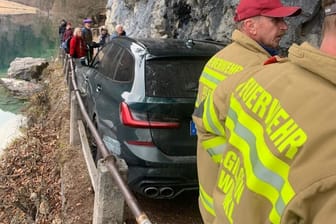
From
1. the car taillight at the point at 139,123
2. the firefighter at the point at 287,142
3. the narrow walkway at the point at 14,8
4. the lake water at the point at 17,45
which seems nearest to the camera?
the firefighter at the point at 287,142

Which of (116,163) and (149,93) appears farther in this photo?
(149,93)

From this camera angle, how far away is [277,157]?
117 cm

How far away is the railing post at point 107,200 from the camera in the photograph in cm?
338

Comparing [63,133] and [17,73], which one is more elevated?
[63,133]

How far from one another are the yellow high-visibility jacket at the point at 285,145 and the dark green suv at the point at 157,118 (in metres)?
2.70

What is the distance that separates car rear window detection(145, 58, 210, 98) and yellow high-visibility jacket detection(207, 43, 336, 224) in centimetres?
283

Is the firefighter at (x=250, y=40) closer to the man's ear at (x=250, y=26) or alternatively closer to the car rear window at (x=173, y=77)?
the man's ear at (x=250, y=26)

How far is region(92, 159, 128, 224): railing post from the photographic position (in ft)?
11.1

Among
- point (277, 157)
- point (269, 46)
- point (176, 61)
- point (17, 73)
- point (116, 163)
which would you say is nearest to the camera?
point (277, 157)

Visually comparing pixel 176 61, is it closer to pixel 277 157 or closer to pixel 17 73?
pixel 277 157

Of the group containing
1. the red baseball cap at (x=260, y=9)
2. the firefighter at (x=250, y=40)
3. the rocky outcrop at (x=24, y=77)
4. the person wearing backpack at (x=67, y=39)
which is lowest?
the rocky outcrop at (x=24, y=77)

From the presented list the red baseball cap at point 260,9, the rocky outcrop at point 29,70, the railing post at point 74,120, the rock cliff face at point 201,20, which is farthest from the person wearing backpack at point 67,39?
the red baseball cap at point 260,9

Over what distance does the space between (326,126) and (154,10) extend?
16865mm

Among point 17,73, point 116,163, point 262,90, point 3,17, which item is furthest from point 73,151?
point 3,17
